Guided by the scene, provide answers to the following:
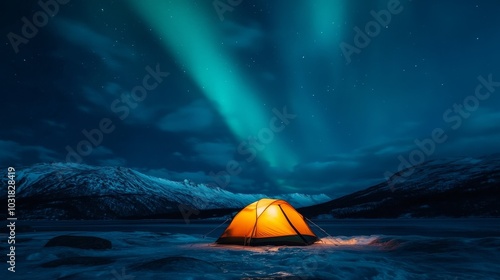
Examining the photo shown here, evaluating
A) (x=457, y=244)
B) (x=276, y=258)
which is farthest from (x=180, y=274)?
(x=457, y=244)

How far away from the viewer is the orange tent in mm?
19469

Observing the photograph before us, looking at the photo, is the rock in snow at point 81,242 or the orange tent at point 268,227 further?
the orange tent at point 268,227

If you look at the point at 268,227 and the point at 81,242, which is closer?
the point at 81,242

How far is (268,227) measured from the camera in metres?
19.7

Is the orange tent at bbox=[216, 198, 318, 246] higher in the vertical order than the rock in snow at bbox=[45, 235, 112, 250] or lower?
higher

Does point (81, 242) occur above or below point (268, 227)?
below

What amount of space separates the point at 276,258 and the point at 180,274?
4.83 meters

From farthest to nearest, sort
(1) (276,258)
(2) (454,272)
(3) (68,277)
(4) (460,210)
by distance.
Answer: (4) (460,210) < (1) (276,258) < (2) (454,272) < (3) (68,277)

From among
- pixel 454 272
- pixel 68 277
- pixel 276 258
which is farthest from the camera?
pixel 276 258

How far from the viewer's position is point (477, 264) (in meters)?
12.5

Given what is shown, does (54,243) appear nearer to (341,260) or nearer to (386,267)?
(341,260)

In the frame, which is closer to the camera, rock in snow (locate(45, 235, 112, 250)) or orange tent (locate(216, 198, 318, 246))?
rock in snow (locate(45, 235, 112, 250))

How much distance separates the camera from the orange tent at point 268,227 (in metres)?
19.5

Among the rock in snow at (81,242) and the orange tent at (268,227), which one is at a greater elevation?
the orange tent at (268,227)
